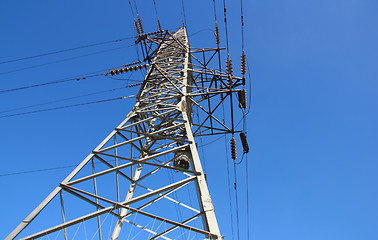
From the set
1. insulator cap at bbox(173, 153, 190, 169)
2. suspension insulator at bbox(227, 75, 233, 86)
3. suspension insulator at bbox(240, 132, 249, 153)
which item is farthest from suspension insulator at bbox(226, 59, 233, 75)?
insulator cap at bbox(173, 153, 190, 169)

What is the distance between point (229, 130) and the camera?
968 centimetres

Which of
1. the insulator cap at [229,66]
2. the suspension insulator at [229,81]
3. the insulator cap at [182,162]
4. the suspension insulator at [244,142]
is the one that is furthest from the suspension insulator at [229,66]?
the insulator cap at [182,162]

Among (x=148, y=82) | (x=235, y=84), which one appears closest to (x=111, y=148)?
(x=148, y=82)

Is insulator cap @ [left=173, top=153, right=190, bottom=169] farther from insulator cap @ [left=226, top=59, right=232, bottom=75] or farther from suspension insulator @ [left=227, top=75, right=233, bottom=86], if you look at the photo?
insulator cap @ [left=226, top=59, right=232, bottom=75]

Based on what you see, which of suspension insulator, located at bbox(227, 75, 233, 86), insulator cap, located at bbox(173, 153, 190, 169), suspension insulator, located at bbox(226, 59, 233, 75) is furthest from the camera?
suspension insulator, located at bbox(226, 59, 233, 75)

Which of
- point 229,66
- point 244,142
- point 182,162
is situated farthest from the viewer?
point 229,66

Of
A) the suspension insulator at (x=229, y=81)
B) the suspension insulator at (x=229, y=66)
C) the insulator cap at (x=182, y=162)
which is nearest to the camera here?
the insulator cap at (x=182, y=162)

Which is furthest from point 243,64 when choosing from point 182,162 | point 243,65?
point 182,162

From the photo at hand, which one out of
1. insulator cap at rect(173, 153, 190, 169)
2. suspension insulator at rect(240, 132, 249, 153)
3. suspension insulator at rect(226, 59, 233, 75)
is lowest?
insulator cap at rect(173, 153, 190, 169)

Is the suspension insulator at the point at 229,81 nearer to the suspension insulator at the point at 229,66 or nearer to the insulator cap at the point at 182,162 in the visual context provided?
the suspension insulator at the point at 229,66

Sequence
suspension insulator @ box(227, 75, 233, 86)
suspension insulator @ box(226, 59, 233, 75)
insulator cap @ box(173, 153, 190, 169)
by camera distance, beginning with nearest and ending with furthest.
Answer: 1. insulator cap @ box(173, 153, 190, 169)
2. suspension insulator @ box(227, 75, 233, 86)
3. suspension insulator @ box(226, 59, 233, 75)

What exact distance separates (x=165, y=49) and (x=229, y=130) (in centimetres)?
616

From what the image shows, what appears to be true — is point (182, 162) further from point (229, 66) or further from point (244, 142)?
point (229, 66)

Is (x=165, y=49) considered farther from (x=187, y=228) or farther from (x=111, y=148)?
(x=187, y=228)
